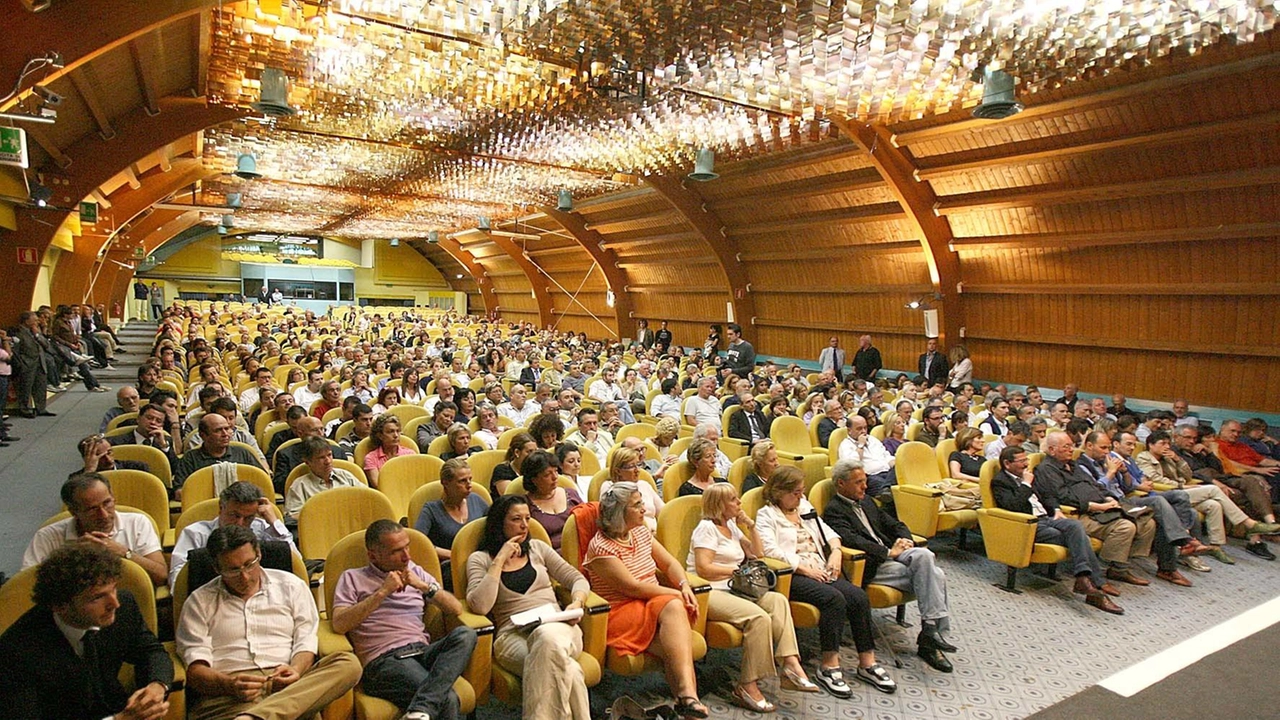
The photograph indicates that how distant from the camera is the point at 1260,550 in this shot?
254 inches

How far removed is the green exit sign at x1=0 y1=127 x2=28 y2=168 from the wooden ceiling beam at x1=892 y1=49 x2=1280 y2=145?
10.3m

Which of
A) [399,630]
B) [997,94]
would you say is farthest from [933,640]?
[997,94]

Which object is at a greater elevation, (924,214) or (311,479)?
(924,214)

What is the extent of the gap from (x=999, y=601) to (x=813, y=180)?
31.0ft

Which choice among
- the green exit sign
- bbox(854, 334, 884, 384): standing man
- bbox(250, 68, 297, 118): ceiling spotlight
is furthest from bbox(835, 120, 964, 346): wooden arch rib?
the green exit sign

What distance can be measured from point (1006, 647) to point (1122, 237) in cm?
785

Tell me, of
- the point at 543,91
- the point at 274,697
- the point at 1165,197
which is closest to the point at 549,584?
the point at 274,697

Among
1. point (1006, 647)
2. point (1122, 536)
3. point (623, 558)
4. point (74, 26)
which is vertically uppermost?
point (74, 26)

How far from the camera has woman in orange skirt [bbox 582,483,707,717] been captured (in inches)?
135

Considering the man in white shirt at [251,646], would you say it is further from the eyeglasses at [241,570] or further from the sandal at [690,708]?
the sandal at [690,708]

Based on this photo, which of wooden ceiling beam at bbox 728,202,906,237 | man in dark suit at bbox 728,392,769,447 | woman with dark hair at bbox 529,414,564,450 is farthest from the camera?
wooden ceiling beam at bbox 728,202,906,237

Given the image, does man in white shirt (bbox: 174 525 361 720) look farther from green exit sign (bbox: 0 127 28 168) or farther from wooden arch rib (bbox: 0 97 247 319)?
wooden arch rib (bbox: 0 97 247 319)

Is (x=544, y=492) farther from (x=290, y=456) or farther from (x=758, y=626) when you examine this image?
(x=290, y=456)

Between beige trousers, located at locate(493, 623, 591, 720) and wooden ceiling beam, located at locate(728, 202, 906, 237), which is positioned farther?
wooden ceiling beam, located at locate(728, 202, 906, 237)
